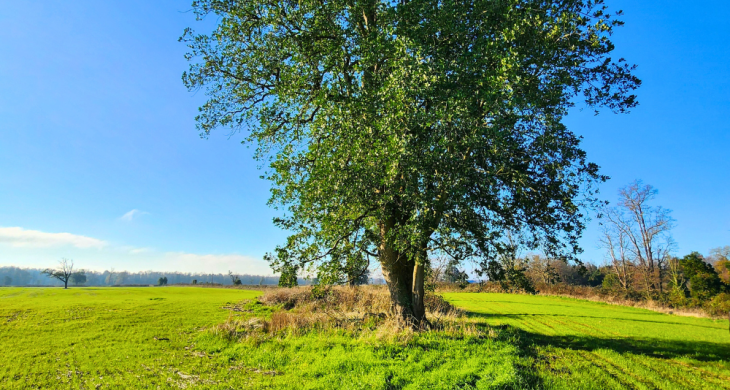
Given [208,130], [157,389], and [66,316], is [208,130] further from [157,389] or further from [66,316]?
[66,316]

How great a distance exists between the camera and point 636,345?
12070mm

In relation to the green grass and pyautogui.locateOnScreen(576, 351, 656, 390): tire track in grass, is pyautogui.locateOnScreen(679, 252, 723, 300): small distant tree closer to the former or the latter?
the green grass

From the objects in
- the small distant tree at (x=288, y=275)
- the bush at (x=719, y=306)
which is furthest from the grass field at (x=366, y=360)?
the bush at (x=719, y=306)

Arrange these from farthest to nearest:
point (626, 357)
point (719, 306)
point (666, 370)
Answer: point (719, 306), point (626, 357), point (666, 370)

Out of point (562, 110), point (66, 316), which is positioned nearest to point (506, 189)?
point (562, 110)

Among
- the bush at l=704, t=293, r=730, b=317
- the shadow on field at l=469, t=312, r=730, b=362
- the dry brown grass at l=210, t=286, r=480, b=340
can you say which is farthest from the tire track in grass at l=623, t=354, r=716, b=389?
the bush at l=704, t=293, r=730, b=317

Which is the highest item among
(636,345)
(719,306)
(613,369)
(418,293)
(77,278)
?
(418,293)

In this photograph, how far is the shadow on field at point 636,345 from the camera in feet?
35.1

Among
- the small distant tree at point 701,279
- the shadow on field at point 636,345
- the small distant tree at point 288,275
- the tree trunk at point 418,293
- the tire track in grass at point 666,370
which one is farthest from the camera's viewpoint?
the small distant tree at point 701,279

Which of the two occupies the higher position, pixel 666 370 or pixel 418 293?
pixel 418 293

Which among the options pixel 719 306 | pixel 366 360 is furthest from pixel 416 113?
pixel 719 306

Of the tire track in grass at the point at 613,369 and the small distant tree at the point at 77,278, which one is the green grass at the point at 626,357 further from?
the small distant tree at the point at 77,278

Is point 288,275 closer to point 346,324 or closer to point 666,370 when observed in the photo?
point 346,324

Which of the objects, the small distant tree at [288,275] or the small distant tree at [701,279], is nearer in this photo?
the small distant tree at [288,275]
